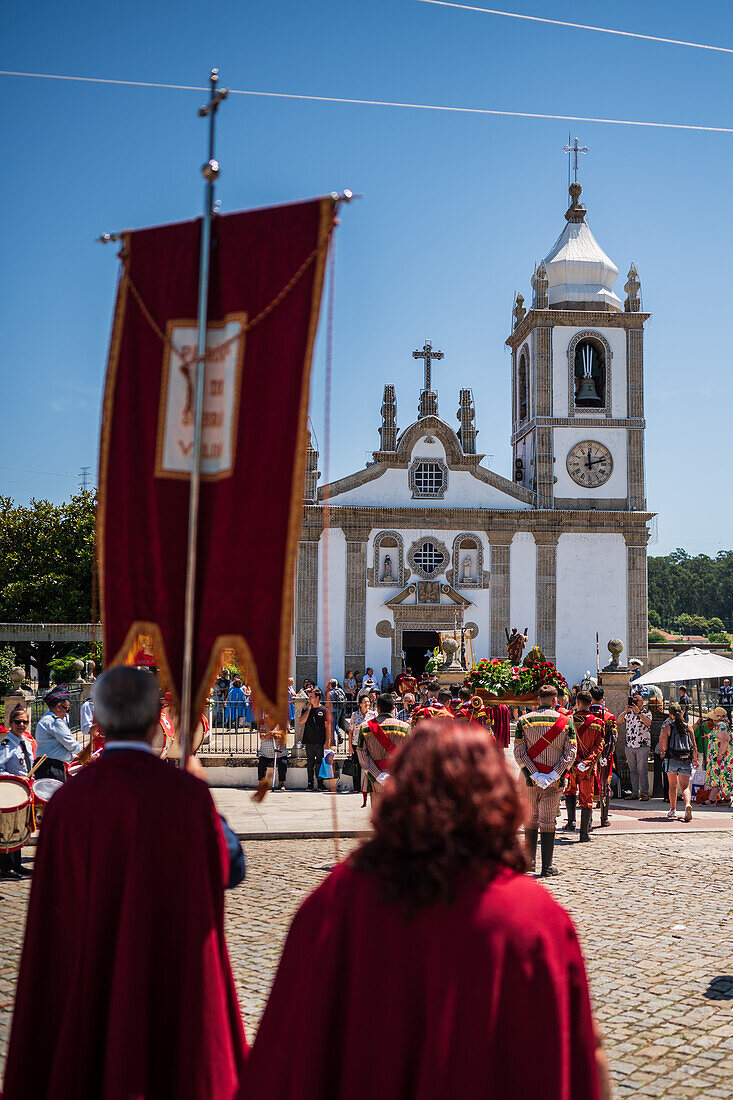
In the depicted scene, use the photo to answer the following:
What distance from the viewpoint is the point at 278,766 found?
1675 cm

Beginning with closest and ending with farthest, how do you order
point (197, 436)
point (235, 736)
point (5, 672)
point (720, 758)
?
1. point (197, 436)
2. point (720, 758)
3. point (235, 736)
4. point (5, 672)

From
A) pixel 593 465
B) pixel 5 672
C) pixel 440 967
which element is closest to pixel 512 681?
pixel 440 967

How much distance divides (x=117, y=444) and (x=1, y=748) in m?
6.44

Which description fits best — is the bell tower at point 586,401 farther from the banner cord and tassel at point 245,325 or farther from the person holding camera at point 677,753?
the banner cord and tassel at point 245,325

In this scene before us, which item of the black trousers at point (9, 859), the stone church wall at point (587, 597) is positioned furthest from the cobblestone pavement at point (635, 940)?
the stone church wall at point (587, 597)

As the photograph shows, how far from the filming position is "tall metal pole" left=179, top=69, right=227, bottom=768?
3816 mm

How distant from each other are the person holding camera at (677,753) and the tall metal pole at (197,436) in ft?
36.0

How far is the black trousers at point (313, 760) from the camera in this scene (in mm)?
16375

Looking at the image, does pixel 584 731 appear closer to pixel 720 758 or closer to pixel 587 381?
pixel 720 758

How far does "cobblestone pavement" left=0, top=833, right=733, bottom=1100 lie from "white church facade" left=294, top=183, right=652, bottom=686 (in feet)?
77.6

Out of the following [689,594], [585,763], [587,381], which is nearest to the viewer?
[585,763]

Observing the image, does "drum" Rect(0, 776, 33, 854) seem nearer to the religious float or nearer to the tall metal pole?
the tall metal pole

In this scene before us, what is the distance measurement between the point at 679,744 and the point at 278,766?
6.34 metres

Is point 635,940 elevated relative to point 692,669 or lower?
lower
